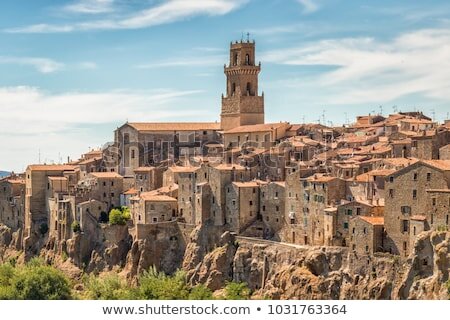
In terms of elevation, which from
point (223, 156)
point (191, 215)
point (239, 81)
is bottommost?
point (191, 215)

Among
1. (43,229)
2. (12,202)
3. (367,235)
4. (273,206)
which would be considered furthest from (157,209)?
(12,202)

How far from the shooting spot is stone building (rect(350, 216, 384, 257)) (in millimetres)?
49513

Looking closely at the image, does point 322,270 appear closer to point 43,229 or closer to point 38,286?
point 38,286

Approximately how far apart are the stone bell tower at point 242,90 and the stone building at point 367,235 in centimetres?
3505

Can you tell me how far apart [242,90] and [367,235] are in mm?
38149

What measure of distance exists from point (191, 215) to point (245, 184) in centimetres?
550

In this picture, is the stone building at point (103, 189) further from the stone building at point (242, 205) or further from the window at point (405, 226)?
the window at point (405, 226)

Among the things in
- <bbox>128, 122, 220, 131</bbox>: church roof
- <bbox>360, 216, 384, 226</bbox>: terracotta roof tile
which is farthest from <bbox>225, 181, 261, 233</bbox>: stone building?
<bbox>128, 122, 220, 131</bbox>: church roof

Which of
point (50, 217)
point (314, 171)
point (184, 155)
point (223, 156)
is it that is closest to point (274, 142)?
point (223, 156)

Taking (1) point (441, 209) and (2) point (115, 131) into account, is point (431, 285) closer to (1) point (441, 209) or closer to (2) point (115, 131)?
(1) point (441, 209)

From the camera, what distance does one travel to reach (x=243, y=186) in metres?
60.4

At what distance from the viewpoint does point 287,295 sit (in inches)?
2085

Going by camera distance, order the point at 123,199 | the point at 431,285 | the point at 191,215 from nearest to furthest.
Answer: the point at 431,285 → the point at 191,215 → the point at 123,199

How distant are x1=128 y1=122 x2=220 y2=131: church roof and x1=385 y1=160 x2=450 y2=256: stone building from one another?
3655 centimetres
